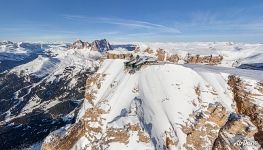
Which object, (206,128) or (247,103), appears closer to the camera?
(206,128)

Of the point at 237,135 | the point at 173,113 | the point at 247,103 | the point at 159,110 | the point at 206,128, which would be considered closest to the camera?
the point at 237,135

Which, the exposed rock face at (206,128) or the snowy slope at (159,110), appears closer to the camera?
the exposed rock face at (206,128)

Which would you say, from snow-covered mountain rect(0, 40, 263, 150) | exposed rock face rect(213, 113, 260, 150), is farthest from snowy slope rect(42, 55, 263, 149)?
exposed rock face rect(213, 113, 260, 150)

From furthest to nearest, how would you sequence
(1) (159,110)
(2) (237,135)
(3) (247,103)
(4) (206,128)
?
(1) (159,110), (3) (247,103), (4) (206,128), (2) (237,135)

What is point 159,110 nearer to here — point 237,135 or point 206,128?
point 206,128

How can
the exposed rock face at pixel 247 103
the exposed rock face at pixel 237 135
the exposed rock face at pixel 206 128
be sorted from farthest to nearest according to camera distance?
the exposed rock face at pixel 206 128, the exposed rock face at pixel 247 103, the exposed rock face at pixel 237 135

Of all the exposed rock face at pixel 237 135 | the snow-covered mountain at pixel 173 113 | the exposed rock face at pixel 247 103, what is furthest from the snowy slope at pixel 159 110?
the exposed rock face at pixel 237 135

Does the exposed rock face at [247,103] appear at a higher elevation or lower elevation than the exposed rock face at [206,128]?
higher

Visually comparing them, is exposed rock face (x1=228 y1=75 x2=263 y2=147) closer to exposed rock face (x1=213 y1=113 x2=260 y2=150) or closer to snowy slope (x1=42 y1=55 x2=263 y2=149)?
snowy slope (x1=42 y1=55 x2=263 y2=149)

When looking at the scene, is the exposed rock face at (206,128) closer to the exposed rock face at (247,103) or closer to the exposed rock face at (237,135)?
the exposed rock face at (237,135)

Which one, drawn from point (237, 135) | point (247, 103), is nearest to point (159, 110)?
point (247, 103)

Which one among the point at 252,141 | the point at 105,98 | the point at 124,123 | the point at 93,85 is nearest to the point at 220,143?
the point at 252,141

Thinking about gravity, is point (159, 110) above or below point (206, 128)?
A: above
